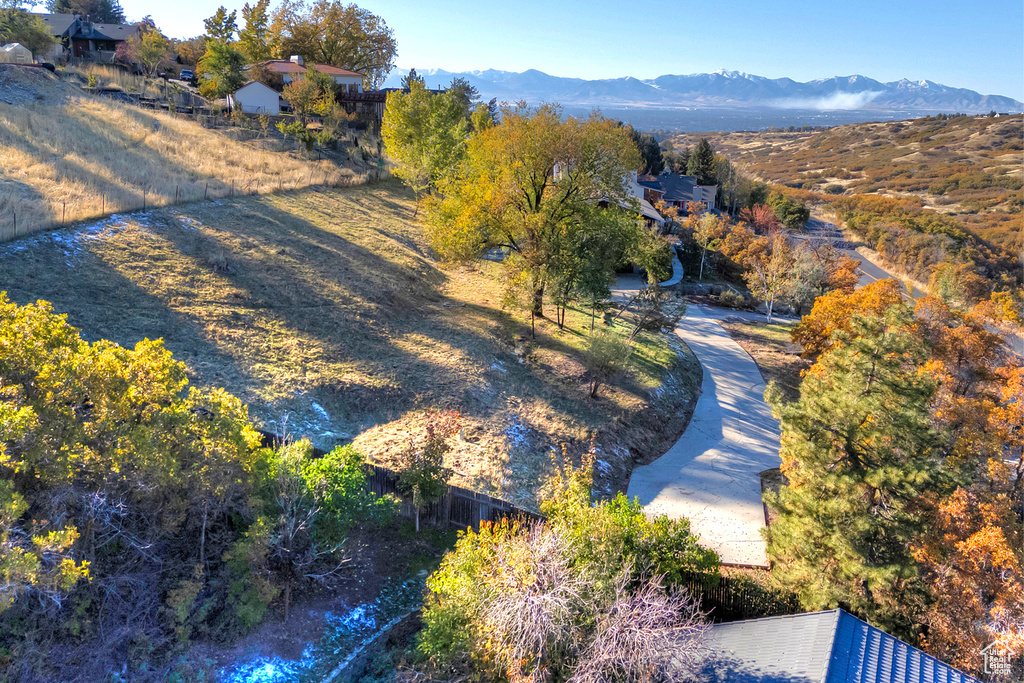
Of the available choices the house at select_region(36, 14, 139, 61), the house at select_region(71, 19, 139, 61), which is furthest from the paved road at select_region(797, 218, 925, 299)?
the house at select_region(36, 14, 139, 61)

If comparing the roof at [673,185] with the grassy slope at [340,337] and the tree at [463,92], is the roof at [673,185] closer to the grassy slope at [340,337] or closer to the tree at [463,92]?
the tree at [463,92]

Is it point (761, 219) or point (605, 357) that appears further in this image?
point (761, 219)

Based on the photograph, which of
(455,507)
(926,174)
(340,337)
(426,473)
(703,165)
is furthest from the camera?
(926,174)

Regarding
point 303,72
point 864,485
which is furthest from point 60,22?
point 864,485

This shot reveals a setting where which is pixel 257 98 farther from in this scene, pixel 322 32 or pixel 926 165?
pixel 926 165

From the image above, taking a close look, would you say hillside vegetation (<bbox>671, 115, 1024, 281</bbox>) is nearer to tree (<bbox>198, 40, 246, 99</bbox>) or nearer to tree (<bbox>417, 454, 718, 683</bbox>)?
tree (<bbox>417, 454, 718, 683</bbox>)

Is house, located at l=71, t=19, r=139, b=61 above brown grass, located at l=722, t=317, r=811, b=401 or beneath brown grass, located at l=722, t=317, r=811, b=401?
above
